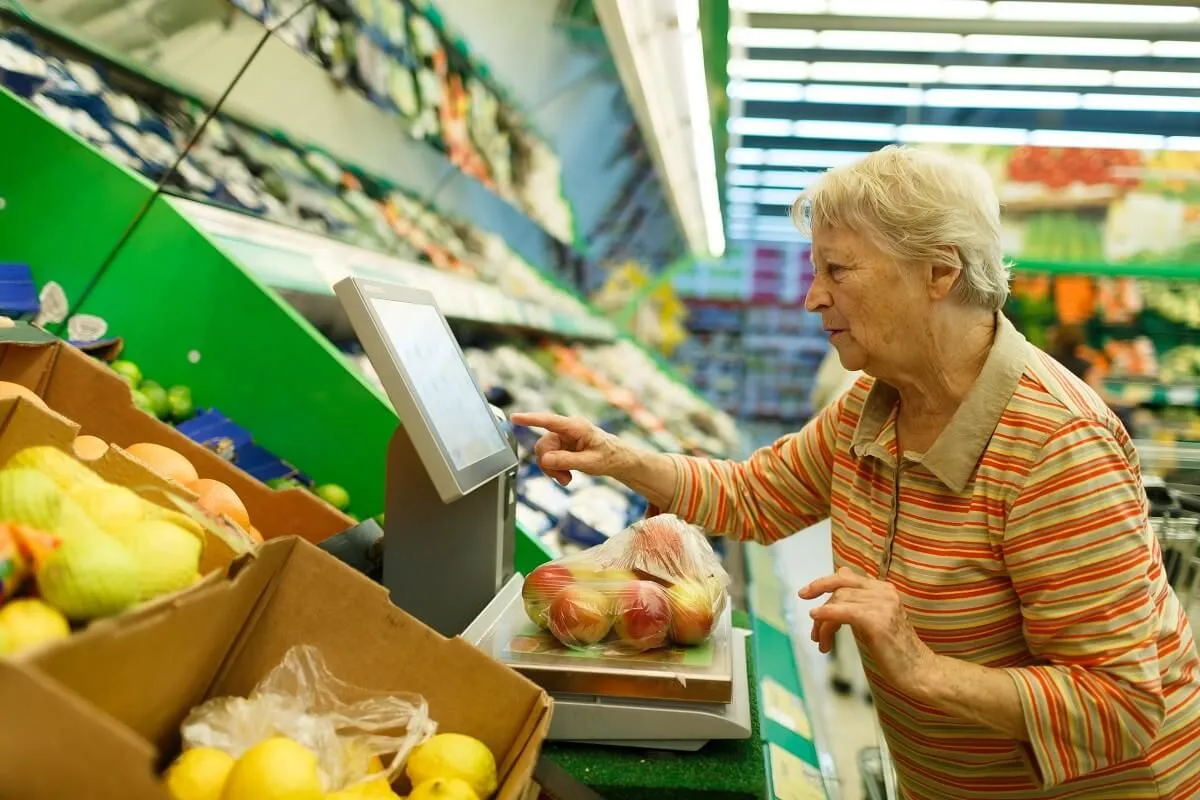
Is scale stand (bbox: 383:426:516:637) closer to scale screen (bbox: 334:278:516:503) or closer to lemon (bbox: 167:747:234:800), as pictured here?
scale screen (bbox: 334:278:516:503)

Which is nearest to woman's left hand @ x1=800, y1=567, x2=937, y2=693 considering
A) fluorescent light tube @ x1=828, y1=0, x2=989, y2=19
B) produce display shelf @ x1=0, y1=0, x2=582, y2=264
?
produce display shelf @ x1=0, y1=0, x2=582, y2=264

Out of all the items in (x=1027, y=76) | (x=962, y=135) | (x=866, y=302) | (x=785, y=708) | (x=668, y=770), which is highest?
(x=1027, y=76)

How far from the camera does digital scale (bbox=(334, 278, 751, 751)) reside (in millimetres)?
1218

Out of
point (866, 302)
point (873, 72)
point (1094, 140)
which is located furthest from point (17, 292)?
point (1094, 140)

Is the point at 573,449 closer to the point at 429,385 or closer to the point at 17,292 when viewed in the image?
the point at 429,385

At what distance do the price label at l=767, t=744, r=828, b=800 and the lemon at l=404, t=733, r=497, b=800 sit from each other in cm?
88

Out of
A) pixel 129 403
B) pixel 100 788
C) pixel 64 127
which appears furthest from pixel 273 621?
pixel 64 127

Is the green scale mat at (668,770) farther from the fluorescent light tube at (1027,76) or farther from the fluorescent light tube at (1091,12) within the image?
the fluorescent light tube at (1027,76)

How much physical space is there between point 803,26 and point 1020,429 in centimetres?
432

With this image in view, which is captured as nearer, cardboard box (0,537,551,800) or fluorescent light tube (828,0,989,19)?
cardboard box (0,537,551,800)

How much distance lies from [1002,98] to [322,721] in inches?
253

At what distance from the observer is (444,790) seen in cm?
95

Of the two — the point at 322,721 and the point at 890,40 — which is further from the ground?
the point at 890,40

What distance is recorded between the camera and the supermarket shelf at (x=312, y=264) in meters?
2.21
